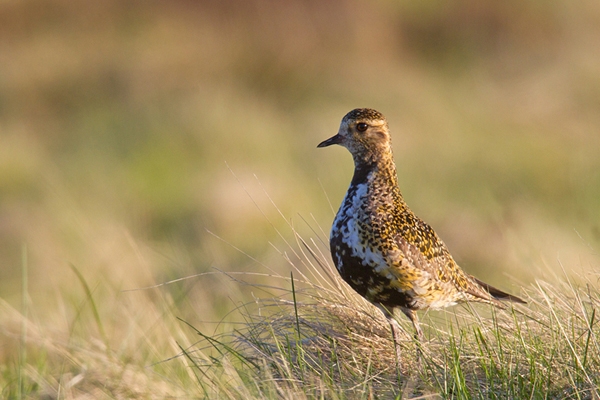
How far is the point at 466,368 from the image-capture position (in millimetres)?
3539

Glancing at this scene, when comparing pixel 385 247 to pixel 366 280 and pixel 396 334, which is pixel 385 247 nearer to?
pixel 366 280

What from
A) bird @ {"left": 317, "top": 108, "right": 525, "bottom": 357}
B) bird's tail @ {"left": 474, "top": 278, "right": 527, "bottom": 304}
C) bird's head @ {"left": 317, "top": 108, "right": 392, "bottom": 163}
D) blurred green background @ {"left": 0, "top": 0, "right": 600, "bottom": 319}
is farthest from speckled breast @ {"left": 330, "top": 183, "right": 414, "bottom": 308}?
blurred green background @ {"left": 0, "top": 0, "right": 600, "bottom": 319}

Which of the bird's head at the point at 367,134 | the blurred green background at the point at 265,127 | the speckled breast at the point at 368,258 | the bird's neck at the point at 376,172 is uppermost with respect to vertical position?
the bird's head at the point at 367,134

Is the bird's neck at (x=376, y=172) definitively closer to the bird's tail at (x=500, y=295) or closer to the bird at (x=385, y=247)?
the bird at (x=385, y=247)

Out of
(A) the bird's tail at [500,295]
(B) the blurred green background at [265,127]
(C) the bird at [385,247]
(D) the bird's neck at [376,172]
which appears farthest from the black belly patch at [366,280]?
(B) the blurred green background at [265,127]

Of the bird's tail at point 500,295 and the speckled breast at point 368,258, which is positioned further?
the bird's tail at point 500,295

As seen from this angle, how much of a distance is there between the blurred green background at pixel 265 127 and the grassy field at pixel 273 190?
0.06m

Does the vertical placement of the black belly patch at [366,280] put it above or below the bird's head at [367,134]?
below

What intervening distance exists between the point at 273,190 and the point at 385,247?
8.08m

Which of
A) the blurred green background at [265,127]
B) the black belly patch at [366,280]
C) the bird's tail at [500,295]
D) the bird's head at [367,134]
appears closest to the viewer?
the black belly patch at [366,280]

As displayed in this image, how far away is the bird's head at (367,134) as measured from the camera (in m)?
4.36

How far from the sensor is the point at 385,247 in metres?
3.96

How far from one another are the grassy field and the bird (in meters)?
0.15

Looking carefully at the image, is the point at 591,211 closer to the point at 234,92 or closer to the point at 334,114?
the point at 334,114
